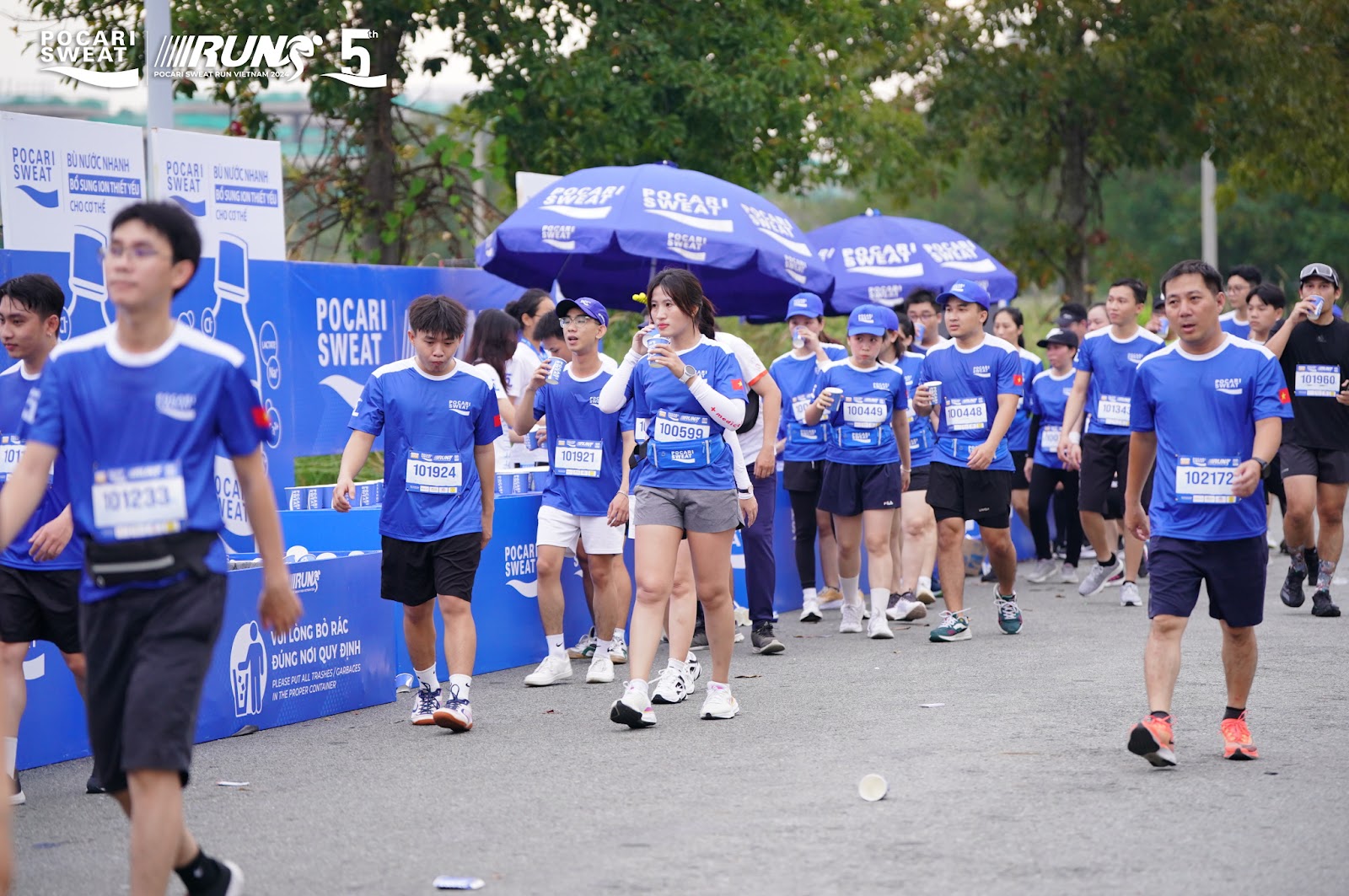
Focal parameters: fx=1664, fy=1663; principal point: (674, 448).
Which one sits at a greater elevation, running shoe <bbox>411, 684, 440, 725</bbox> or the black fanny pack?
the black fanny pack

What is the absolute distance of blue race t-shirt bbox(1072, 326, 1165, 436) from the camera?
12391 millimetres

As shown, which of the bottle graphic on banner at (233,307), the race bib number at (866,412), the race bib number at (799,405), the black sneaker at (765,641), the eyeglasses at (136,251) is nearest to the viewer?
the eyeglasses at (136,251)

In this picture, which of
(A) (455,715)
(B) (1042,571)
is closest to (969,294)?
(B) (1042,571)

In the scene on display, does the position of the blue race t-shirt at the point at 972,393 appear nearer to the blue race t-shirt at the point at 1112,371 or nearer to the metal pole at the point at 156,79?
the blue race t-shirt at the point at 1112,371

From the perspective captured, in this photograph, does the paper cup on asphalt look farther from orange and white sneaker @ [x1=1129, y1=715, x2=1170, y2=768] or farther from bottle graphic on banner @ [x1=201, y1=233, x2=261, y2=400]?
bottle graphic on banner @ [x1=201, y1=233, x2=261, y2=400]

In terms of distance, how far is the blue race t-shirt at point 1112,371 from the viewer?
1239 cm

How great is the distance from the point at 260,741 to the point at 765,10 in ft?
39.1

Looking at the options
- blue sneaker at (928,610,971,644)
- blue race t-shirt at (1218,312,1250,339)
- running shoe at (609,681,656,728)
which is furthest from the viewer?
blue race t-shirt at (1218,312,1250,339)

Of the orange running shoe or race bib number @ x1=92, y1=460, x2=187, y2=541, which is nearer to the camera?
race bib number @ x1=92, y1=460, x2=187, y2=541

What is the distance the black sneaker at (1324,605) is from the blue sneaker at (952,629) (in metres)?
2.53

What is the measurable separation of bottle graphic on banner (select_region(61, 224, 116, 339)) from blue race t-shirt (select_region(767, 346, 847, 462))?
189 inches

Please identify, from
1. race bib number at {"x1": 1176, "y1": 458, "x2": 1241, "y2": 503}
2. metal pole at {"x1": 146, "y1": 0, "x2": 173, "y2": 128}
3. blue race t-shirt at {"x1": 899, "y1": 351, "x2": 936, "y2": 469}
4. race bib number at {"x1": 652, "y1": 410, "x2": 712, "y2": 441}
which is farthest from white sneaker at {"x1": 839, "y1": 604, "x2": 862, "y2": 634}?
metal pole at {"x1": 146, "y1": 0, "x2": 173, "y2": 128}

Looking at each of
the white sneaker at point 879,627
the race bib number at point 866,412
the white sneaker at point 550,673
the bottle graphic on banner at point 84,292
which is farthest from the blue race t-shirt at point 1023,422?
the bottle graphic on banner at point 84,292

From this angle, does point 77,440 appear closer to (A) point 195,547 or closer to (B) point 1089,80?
(A) point 195,547
